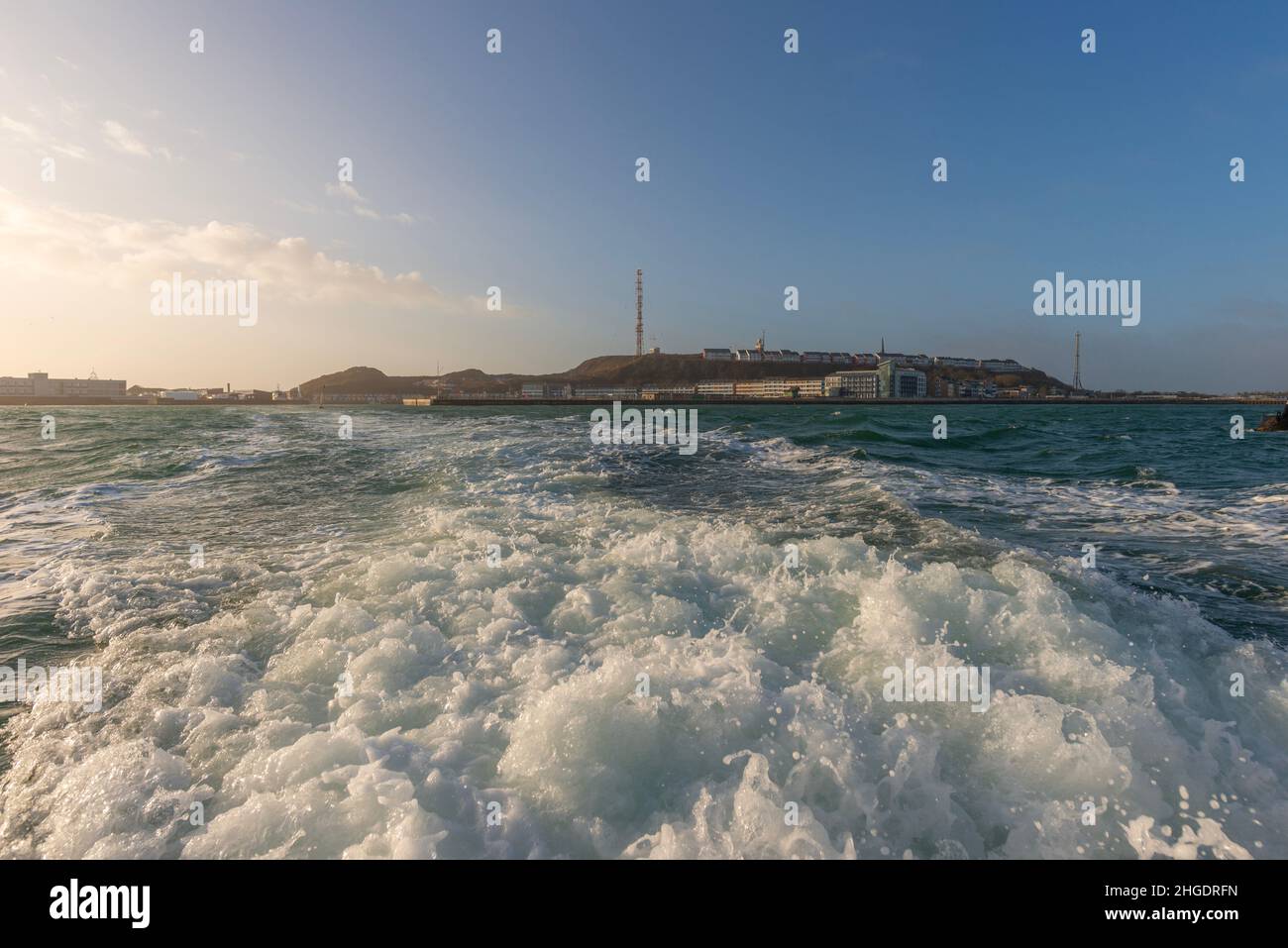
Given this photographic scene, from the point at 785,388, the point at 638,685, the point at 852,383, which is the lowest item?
the point at 638,685

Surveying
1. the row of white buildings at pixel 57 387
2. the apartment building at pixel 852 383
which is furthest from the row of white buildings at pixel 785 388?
the row of white buildings at pixel 57 387

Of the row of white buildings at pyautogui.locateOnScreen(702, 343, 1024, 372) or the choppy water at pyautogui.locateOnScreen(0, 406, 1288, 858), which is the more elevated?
the row of white buildings at pyautogui.locateOnScreen(702, 343, 1024, 372)

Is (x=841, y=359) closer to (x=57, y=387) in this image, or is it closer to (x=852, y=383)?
(x=852, y=383)

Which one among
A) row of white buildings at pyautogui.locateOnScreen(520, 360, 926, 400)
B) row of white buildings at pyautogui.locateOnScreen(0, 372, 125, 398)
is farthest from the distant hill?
row of white buildings at pyautogui.locateOnScreen(0, 372, 125, 398)

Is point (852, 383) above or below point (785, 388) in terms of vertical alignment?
above

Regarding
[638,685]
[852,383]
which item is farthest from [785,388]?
[638,685]

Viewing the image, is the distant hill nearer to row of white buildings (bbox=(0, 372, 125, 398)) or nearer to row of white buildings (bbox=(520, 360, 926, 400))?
row of white buildings (bbox=(520, 360, 926, 400))
